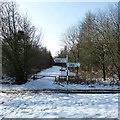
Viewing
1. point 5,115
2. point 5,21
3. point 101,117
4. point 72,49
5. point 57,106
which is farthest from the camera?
point 72,49

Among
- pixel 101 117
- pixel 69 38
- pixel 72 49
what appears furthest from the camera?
pixel 69 38

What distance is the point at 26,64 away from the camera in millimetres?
33000

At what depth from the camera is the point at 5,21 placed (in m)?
32.2

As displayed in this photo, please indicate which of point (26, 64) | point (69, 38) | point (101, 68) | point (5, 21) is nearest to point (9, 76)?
point (26, 64)

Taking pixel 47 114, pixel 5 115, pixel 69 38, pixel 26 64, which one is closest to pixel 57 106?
pixel 47 114

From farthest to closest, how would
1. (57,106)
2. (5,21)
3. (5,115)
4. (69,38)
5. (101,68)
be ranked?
(69,38) < (101,68) < (5,21) < (57,106) < (5,115)

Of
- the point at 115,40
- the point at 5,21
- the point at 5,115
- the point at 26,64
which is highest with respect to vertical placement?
the point at 5,21

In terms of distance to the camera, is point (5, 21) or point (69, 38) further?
point (69, 38)

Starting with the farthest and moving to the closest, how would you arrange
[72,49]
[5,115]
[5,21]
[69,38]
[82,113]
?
[69,38] → [72,49] → [5,21] → [5,115] → [82,113]

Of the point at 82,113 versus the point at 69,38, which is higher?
the point at 69,38

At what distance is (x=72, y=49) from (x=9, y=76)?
29.0 metres

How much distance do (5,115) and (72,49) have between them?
51.5m

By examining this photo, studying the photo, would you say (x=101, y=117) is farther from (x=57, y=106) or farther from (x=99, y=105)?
(x=57, y=106)

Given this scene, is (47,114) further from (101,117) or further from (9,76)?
(9,76)
